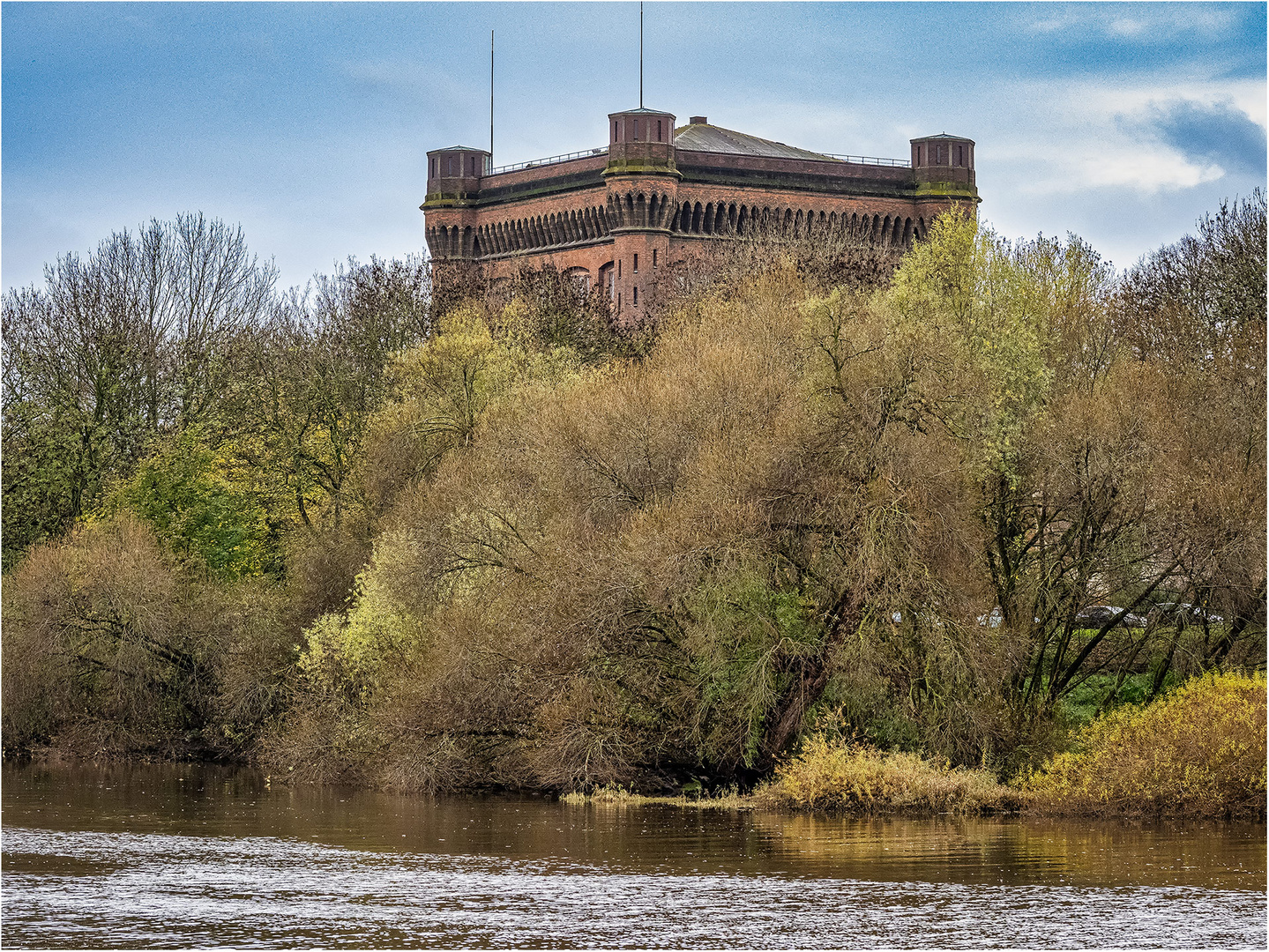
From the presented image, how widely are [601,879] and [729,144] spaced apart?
64.8 metres

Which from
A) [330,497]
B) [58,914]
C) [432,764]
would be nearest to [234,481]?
[330,497]

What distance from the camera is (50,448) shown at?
192 feet

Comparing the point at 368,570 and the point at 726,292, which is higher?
the point at 726,292

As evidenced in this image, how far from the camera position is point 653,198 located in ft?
267

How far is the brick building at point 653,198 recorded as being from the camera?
8131 centimetres

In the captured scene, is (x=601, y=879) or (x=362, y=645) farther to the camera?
(x=362, y=645)

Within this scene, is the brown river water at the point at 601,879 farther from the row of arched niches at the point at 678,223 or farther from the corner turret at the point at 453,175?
the corner turret at the point at 453,175

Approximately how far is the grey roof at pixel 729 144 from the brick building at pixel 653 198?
0.14 metres

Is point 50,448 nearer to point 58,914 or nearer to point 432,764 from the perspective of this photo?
point 432,764

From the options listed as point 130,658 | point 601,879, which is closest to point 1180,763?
point 601,879

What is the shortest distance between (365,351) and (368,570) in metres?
18.2

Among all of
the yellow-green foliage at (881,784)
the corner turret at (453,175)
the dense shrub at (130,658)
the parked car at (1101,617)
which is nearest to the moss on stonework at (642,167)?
the corner turret at (453,175)

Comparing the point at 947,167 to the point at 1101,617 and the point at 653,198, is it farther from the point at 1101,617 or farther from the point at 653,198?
the point at 1101,617

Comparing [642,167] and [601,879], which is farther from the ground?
[642,167]
